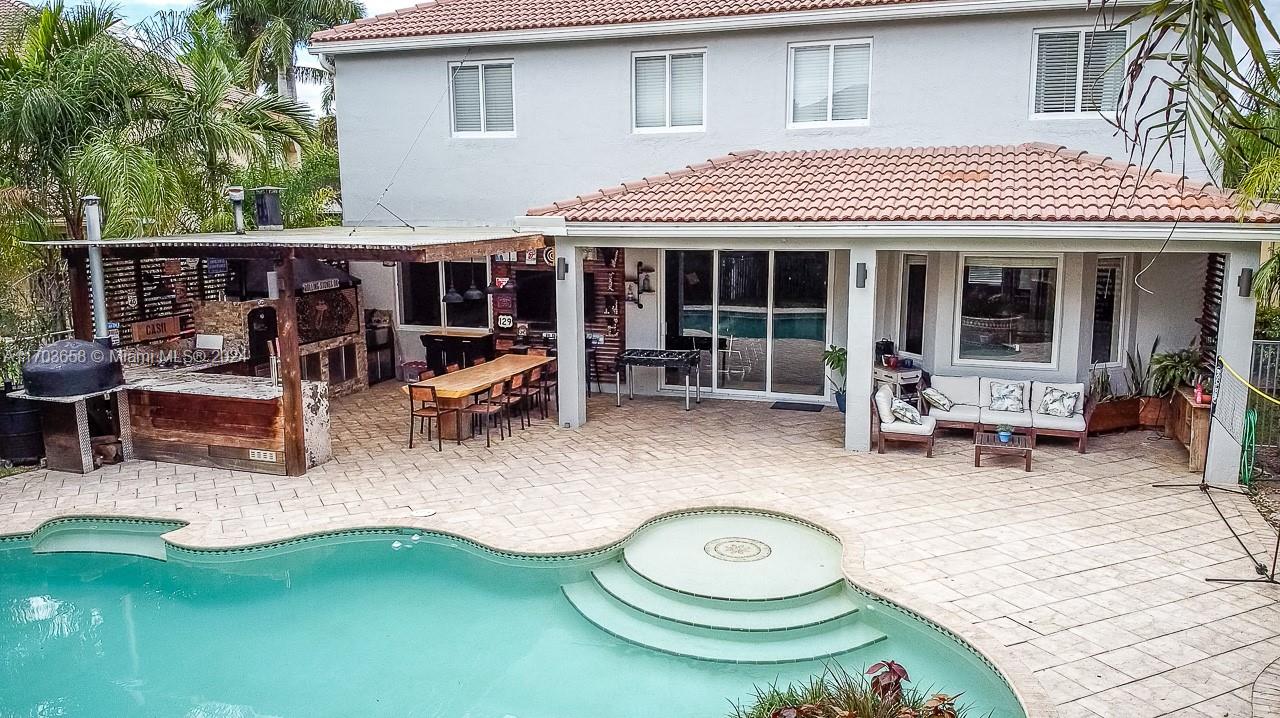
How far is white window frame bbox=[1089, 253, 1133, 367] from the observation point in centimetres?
1465

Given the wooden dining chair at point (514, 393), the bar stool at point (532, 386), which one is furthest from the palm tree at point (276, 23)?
the wooden dining chair at point (514, 393)

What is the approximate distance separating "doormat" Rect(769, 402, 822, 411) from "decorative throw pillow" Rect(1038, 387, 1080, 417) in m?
3.89

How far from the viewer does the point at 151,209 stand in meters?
13.5

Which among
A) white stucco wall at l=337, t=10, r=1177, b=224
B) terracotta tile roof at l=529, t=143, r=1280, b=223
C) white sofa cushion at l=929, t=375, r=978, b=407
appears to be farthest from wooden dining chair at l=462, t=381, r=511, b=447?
white sofa cushion at l=929, t=375, r=978, b=407

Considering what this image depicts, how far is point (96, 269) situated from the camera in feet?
43.3

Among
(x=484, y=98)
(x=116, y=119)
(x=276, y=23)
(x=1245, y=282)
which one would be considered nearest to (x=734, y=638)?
(x=1245, y=282)

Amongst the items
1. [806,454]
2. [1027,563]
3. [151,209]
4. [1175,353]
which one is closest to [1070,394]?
[1175,353]

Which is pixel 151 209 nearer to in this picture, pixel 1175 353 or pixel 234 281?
pixel 234 281

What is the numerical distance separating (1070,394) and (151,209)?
46.2 ft

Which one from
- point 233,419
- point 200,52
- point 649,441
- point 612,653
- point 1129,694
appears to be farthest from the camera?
point 200,52

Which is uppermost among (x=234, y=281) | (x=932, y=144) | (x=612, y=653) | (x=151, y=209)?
(x=932, y=144)

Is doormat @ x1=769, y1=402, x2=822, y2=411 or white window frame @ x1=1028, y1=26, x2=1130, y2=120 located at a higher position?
white window frame @ x1=1028, y1=26, x2=1130, y2=120

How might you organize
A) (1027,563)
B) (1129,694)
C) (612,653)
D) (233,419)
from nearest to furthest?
(1129,694)
(612,653)
(1027,563)
(233,419)

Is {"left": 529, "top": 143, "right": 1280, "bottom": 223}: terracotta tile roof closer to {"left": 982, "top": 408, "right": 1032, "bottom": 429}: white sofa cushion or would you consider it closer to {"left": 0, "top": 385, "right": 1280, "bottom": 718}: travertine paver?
{"left": 982, "top": 408, "right": 1032, "bottom": 429}: white sofa cushion
